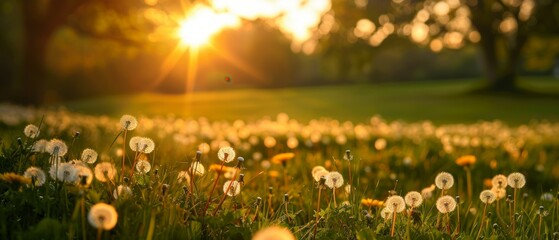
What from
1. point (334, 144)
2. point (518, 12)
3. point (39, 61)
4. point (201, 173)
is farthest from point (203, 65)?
point (201, 173)

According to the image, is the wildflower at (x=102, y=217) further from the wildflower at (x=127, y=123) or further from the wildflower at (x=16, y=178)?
the wildflower at (x=127, y=123)

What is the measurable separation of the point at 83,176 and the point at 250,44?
54146 mm

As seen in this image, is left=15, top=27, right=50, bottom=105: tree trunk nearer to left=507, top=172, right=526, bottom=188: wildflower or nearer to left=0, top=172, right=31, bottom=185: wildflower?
left=0, top=172, right=31, bottom=185: wildflower

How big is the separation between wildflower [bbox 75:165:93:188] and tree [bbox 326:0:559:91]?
92.1 ft

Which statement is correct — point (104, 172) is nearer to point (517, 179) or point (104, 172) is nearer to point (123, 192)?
point (123, 192)

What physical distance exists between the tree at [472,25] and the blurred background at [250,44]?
7 cm

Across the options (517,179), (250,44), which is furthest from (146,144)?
(250,44)

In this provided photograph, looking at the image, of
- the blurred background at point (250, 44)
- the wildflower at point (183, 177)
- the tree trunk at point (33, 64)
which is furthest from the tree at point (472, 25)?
the wildflower at point (183, 177)

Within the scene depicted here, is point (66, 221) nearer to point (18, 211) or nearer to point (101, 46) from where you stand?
point (18, 211)

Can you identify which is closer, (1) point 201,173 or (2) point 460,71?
(1) point 201,173

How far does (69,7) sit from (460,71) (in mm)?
51204

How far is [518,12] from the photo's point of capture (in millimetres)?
31750

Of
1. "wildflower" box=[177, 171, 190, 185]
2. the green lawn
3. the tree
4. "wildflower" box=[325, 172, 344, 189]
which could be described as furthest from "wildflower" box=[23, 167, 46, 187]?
the tree

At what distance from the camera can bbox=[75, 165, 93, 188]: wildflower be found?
190 cm
